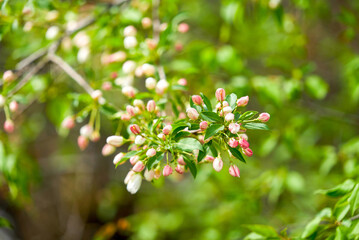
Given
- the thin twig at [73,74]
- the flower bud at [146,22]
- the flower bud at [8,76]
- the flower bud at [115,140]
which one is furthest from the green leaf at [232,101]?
the flower bud at [8,76]

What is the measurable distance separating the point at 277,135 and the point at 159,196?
225cm

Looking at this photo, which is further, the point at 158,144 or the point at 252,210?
the point at 252,210

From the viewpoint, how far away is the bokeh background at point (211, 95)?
5.90 ft

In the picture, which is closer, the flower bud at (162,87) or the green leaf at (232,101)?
the green leaf at (232,101)

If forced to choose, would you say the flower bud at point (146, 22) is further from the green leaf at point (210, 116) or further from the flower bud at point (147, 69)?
the green leaf at point (210, 116)

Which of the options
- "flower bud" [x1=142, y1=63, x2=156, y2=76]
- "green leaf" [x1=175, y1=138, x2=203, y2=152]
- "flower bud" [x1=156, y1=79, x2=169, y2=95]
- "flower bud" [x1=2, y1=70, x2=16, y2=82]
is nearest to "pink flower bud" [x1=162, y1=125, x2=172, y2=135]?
"green leaf" [x1=175, y1=138, x2=203, y2=152]

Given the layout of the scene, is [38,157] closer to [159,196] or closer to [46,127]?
[46,127]

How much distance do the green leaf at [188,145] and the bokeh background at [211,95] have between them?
47cm

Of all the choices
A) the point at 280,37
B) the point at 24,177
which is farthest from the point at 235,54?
the point at 280,37

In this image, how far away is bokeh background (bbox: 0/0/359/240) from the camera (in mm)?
1797

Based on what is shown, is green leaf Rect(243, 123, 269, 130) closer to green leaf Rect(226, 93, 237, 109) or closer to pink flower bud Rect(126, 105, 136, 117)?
green leaf Rect(226, 93, 237, 109)

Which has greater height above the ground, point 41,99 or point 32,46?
point 32,46

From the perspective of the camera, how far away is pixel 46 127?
434 centimetres

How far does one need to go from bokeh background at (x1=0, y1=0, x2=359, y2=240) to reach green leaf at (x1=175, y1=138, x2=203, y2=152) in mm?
470
